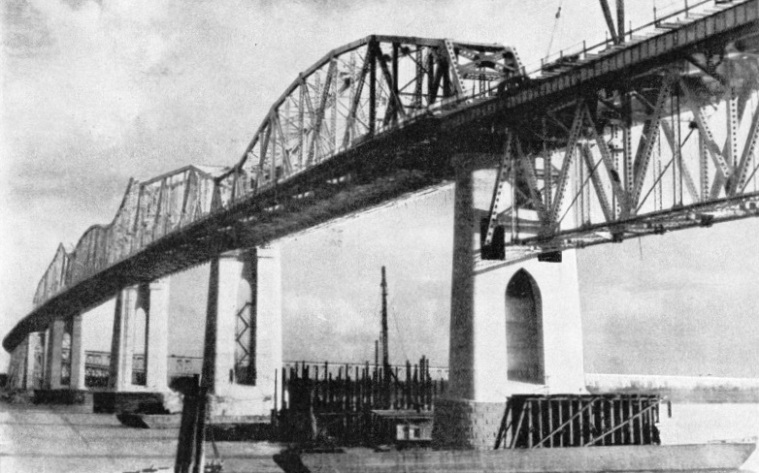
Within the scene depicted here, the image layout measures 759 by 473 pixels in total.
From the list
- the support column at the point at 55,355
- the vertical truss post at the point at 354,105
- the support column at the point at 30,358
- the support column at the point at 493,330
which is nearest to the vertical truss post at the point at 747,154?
the support column at the point at 493,330

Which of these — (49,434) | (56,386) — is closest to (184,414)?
(49,434)

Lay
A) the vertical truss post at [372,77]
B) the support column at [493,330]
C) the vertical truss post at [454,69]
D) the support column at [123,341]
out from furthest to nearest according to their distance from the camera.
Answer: the support column at [123,341] → the vertical truss post at [372,77] → the vertical truss post at [454,69] → the support column at [493,330]

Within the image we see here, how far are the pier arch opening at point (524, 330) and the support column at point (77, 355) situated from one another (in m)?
78.7

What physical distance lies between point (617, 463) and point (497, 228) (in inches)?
398

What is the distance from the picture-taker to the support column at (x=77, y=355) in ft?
342

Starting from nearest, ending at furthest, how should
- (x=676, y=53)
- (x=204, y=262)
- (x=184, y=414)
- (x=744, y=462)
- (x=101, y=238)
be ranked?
(x=184, y=414) < (x=676, y=53) < (x=744, y=462) < (x=204, y=262) < (x=101, y=238)

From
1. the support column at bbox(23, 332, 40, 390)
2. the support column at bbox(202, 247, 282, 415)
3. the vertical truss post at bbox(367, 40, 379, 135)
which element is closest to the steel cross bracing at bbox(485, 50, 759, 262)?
the vertical truss post at bbox(367, 40, 379, 135)

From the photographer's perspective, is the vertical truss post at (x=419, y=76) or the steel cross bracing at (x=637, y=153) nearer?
the steel cross bracing at (x=637, y=153)

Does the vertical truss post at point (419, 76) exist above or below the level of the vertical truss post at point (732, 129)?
above

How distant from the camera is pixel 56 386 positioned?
11238 cm

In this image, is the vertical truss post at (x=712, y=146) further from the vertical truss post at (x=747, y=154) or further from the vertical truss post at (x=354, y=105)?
the vertical truss post at (x=354, y=105)

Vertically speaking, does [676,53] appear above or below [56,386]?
above

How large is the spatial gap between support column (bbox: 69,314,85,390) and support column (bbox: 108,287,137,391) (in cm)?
1545

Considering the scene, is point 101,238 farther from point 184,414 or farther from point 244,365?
point 184,414
